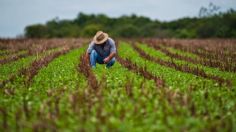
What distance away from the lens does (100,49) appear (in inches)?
477

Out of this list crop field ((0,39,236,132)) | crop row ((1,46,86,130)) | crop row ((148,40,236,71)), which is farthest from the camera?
crop row ((148,40,236,71))

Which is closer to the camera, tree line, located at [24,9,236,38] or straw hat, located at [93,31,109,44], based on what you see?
straw hat, located at [93,31,109,44]

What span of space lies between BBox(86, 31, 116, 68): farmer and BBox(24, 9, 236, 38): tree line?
160 feet

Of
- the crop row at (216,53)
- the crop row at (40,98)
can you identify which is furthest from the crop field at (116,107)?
Result: the crop row at (216,53)

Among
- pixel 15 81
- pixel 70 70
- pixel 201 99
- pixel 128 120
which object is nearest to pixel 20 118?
pixel 128 120

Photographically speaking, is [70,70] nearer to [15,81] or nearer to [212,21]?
[15,81]

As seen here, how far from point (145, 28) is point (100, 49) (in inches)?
2826

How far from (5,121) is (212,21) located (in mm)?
61206

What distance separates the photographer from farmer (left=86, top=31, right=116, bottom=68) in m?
11.6

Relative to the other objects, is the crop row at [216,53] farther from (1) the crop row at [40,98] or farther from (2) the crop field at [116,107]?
(1) the crop row at [40,98]

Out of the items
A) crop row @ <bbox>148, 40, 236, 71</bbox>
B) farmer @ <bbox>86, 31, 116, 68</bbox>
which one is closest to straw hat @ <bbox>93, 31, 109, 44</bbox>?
farmer @ <bbox>86, 31, 116, 68</bbox>

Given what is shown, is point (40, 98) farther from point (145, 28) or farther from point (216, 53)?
point (145, 28)

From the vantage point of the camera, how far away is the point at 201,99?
22.9 feet

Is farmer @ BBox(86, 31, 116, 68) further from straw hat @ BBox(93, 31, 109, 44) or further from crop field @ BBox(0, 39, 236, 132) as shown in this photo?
crop field @ BBox(0, 39, 236, 132)
